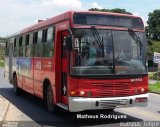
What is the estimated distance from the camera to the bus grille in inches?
446

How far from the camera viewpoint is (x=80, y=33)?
1143cm

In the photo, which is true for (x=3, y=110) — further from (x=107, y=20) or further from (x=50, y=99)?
(x=107, y=20)

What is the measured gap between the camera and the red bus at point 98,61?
11.3 m

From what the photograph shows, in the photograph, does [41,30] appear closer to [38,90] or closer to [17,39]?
[38,90]

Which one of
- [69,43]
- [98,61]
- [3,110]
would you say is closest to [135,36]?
[98,61]

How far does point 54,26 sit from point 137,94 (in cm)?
342

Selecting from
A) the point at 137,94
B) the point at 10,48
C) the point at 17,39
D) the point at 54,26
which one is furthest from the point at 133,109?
the point at 10,48

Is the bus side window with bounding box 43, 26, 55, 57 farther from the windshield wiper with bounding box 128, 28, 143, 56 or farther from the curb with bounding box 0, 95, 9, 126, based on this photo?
the windshield wiper with bounding box 128, 28, 143, 56

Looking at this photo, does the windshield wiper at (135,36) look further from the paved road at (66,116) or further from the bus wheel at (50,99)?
the bus wheel at (50,99)

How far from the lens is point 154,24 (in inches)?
3629

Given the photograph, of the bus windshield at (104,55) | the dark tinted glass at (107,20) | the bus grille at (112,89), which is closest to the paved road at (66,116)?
the bus grille at (112,89)

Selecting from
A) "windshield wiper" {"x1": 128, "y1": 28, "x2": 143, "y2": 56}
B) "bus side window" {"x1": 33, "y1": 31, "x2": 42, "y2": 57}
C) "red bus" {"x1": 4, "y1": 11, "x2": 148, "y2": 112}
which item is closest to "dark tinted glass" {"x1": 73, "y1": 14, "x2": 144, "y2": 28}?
"red bus" {"x1": 4, "y1": 11, "x2": 148, "y2": 112}

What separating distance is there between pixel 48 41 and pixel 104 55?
293 cm

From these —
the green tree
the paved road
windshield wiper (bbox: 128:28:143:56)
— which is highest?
the green tree
